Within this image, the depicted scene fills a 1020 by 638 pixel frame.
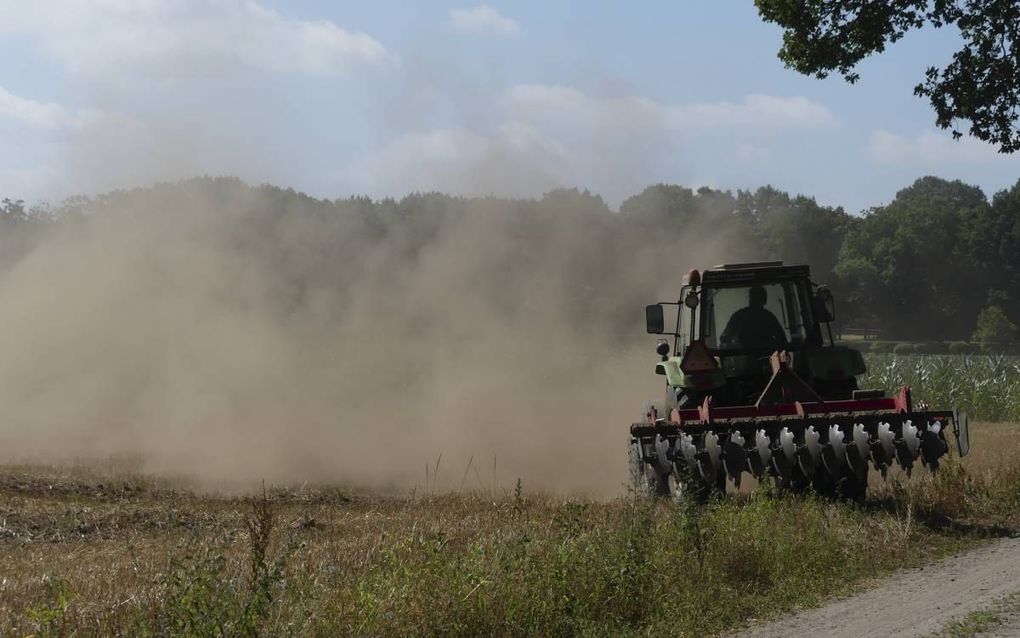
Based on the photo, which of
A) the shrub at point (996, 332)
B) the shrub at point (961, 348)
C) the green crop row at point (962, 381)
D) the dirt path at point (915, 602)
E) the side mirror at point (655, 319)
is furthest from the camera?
the shrub at point (961, 348)

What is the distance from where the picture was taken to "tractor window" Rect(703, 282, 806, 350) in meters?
13.8

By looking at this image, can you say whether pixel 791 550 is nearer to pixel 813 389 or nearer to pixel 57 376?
pixel 813 389

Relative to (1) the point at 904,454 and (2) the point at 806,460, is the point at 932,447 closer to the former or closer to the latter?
(1) the point at 904,454

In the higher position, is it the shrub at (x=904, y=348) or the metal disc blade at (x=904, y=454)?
the metal disc blade at (x=904, y=454)

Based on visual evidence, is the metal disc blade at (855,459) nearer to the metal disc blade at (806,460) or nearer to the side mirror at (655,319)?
the metal disc blade at (806,460)

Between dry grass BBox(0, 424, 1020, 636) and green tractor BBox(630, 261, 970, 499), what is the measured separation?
1.60 feet

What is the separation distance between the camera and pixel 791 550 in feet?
32.8

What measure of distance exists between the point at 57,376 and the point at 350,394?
244 inches

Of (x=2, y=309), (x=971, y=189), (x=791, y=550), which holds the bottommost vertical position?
(x=791, y=550)

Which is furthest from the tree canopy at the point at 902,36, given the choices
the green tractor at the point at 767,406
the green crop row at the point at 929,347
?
the green crop row at the point at 929,347

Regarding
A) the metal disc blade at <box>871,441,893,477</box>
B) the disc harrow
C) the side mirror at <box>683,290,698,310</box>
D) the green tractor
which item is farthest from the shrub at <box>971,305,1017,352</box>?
the metal disc blade at <box>871,441,893,477</box>

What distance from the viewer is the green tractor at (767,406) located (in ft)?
37.9

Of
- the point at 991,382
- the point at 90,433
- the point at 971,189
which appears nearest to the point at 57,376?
the point at 90,433

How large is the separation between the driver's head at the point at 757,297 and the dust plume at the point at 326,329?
6346 mm
